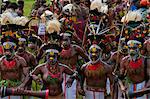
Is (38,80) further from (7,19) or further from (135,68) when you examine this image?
(7,19)

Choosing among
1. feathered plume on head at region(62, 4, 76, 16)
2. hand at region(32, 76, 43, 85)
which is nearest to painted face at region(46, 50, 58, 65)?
hand at region(32, 76, 43, 85)

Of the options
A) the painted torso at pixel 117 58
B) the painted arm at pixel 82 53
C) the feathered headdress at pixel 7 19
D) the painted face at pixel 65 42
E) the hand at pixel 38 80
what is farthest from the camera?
the feathered headdress at pixel 7 19

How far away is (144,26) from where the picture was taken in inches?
527

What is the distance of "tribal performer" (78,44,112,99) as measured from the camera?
11492 millimetres

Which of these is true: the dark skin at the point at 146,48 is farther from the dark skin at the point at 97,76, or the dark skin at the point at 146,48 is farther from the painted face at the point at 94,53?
the painted face at the point at 94,53

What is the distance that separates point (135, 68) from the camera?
11523mm

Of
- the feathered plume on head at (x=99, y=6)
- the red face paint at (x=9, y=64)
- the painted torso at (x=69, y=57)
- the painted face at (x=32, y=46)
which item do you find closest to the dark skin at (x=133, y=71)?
the painted torso at (x=69, y=57)

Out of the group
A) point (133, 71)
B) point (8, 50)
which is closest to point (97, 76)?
point (133, 71)

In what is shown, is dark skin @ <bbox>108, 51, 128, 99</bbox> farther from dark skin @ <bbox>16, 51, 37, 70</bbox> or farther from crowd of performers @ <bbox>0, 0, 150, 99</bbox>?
dark skin @ <bbox>16, 51, 37, 70</bbox>

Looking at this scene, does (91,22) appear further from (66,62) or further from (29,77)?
(29,77)

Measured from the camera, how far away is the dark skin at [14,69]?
38.6 feet

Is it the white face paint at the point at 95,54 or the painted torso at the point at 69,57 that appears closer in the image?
the white face paint at the point at 95,54

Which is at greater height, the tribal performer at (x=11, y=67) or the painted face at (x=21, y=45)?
the painted face at (x=21, y=45)

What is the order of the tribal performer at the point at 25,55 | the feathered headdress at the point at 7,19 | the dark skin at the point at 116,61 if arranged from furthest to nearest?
the feathered headdress at the point at 7,19, the tribal performer at the point at 25,55, the dark skin at the point at 116,61
